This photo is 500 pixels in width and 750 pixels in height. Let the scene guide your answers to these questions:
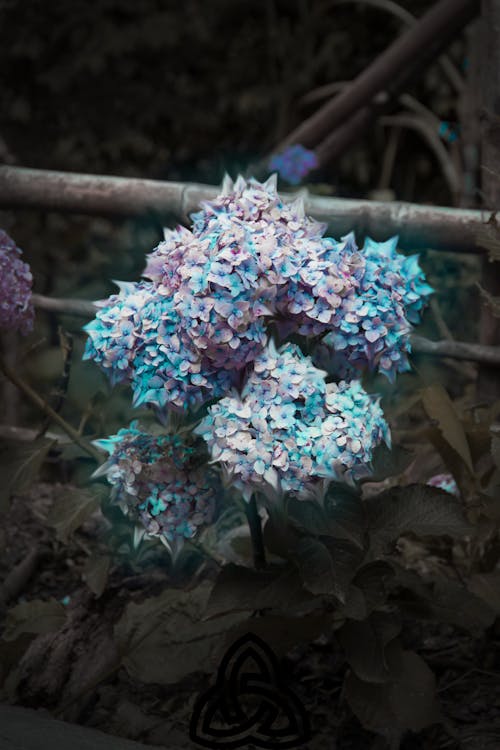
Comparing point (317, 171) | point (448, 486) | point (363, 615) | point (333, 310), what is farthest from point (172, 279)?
point (317, 171)

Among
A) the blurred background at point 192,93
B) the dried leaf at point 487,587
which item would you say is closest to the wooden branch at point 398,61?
the blurred background at point 192,93

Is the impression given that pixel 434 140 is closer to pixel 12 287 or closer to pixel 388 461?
pixel 12 287

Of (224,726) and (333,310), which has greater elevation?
(333,310)

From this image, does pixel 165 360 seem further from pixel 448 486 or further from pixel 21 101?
pixel 21 101

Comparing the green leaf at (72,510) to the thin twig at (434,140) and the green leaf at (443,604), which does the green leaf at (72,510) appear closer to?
the green leaf at (443,604)

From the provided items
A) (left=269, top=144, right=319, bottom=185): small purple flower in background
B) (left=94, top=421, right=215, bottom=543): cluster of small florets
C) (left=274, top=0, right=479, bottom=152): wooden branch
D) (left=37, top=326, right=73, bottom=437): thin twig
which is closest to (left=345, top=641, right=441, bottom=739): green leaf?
(left=94, top=421, right=215, bottom=543): cluster of small florets

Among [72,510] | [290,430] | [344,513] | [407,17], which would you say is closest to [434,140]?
[407,17]
